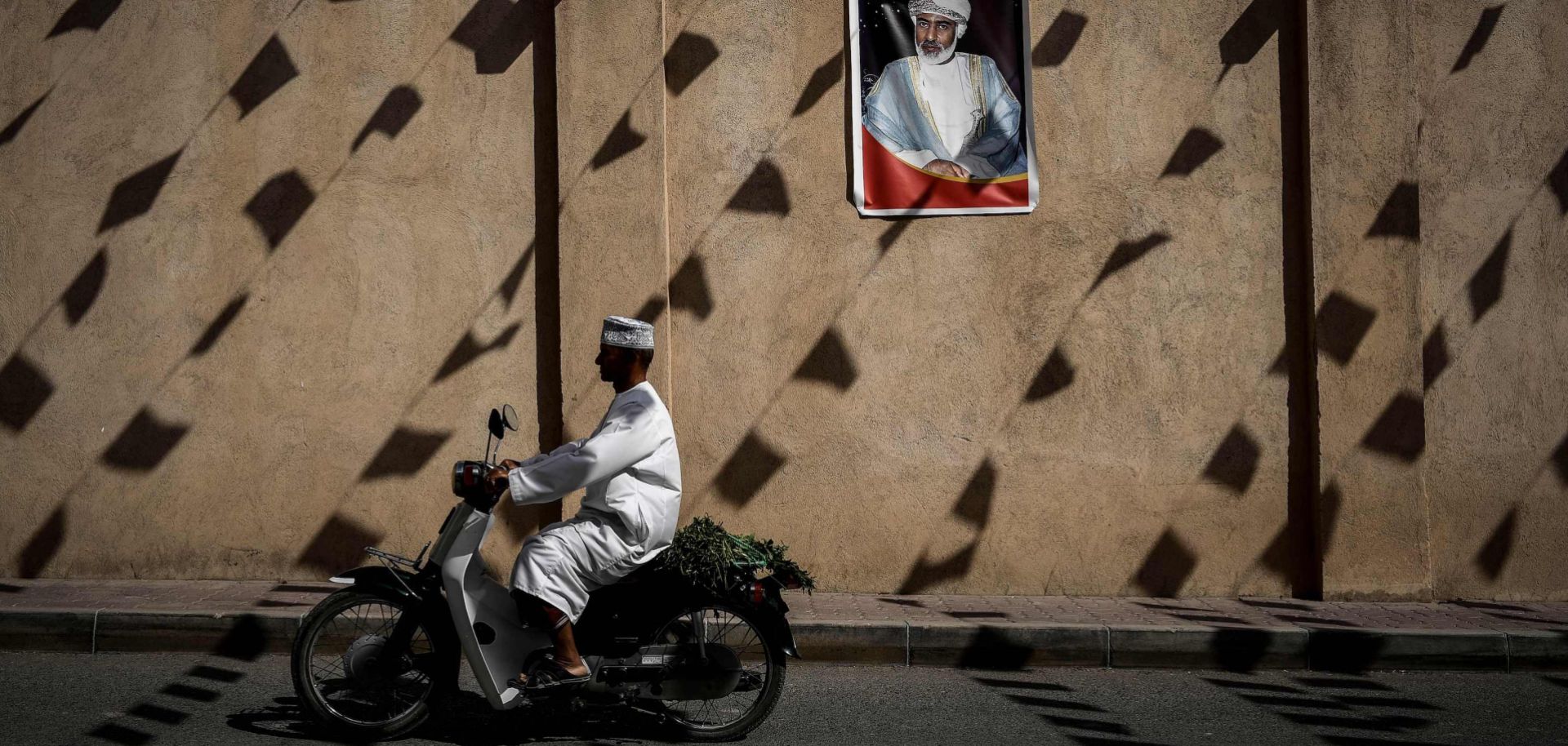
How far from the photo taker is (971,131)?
727 cm

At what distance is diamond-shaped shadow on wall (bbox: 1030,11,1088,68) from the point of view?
7.22 m

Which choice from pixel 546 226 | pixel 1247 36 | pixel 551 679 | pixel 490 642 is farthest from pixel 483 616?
pixel 1247 36

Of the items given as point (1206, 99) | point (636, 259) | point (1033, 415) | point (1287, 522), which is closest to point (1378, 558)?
point (1287, 522)

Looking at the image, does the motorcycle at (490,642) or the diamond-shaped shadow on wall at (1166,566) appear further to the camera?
the diamond-shaped shadow on wall at (1166,566)

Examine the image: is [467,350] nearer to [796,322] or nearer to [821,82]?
[796,322]

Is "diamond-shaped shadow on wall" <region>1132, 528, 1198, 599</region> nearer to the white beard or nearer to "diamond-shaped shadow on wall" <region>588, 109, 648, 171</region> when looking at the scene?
the white beard

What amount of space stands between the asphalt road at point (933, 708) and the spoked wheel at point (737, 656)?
0.37 feet

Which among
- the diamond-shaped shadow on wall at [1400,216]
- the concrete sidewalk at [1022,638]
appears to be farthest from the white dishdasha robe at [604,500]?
the diamond-shaped shadow on wall at [1400,216]

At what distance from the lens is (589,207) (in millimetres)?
7078

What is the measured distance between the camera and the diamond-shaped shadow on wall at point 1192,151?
7.18 meters

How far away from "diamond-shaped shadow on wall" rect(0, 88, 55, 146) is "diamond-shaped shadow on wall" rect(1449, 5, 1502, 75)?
814 cm

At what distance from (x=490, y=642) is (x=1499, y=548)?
583 cm

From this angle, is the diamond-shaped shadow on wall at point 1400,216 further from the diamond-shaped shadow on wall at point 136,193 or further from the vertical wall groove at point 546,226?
the diamond-shaped shadow on wall at point 136,193

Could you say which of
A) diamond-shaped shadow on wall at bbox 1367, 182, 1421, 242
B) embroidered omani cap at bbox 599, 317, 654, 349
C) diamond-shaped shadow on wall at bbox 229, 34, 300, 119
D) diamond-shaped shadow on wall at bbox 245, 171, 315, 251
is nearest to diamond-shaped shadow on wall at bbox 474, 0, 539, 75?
diamond-shaped shadow on wall at bbox 229, 34, 300, 119
